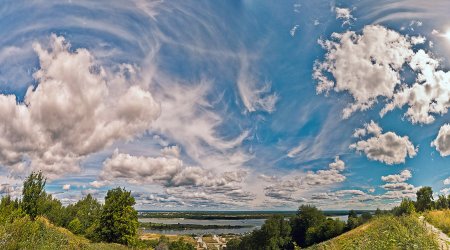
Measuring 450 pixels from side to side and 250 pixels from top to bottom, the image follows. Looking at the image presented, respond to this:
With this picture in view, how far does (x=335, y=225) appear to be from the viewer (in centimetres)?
10438

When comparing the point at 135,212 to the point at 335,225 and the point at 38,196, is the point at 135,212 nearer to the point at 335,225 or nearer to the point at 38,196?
the point at 38,196

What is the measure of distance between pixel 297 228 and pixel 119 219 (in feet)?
247

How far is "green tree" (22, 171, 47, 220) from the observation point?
68188 millimetres

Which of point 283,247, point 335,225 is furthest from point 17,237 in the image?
point 283,247

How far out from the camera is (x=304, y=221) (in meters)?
117


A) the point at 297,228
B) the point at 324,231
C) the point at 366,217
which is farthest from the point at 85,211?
the point at 366,217

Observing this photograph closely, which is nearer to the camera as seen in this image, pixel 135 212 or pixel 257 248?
pixel 135 212

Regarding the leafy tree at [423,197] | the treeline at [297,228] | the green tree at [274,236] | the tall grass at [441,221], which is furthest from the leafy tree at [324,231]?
the tall grass at [441,221]

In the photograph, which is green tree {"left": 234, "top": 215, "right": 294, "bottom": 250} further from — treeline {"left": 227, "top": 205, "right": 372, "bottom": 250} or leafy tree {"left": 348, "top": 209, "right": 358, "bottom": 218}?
leafy tree {"left": 348, "top": 209, "right": 358, "bottom": 218}

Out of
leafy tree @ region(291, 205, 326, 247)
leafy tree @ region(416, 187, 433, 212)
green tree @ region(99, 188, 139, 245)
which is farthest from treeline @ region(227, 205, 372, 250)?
green tree @ region(99, 188, 139, 245)

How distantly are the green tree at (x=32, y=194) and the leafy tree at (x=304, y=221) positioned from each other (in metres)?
82.9

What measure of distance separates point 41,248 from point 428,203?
177ft

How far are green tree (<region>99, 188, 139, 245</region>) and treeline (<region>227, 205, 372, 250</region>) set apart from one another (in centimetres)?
6209

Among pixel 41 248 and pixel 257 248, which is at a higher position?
pixel 41 248
